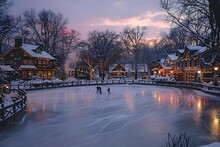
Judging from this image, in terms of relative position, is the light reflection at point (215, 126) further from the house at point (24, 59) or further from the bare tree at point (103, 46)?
the bare tree at point (103, 46)

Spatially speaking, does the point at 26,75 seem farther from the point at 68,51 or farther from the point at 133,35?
the point at 133,35

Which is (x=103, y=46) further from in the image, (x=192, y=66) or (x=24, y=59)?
(x=192, y=66)

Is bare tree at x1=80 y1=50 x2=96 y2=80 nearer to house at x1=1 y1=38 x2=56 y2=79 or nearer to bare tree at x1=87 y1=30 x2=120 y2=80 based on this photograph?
bare tree at x1=87 y1=30 x2=120 y2=80

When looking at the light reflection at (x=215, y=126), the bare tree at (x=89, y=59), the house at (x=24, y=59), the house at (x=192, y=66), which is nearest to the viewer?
the light reflection at (x=215, y=126)

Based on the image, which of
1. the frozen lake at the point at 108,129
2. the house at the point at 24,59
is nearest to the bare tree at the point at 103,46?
the house at the point at 24,59

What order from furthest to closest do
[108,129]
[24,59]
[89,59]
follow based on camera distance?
[89,59], [24,59], [108,129]

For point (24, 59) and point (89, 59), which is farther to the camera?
point (89, 59)

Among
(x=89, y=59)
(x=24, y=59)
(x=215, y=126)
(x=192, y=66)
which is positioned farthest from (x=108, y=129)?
(x=89, y=59)

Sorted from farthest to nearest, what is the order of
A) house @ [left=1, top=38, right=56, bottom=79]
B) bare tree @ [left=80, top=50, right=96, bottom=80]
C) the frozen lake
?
1. bare tree @ [left=80, top=50, right=96, bottom=80]
2. house @ [left=1, top=38, right=56, bottom=79]
3. the frozen lake

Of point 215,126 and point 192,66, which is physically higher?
point 192,66

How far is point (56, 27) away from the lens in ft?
241

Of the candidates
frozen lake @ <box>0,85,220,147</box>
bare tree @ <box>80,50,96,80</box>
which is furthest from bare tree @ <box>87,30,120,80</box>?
frozen lake @ <box>0,85,220,147</box>

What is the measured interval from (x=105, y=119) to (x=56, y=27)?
2494 inches

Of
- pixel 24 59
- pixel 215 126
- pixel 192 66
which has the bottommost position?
pixel 215 126
